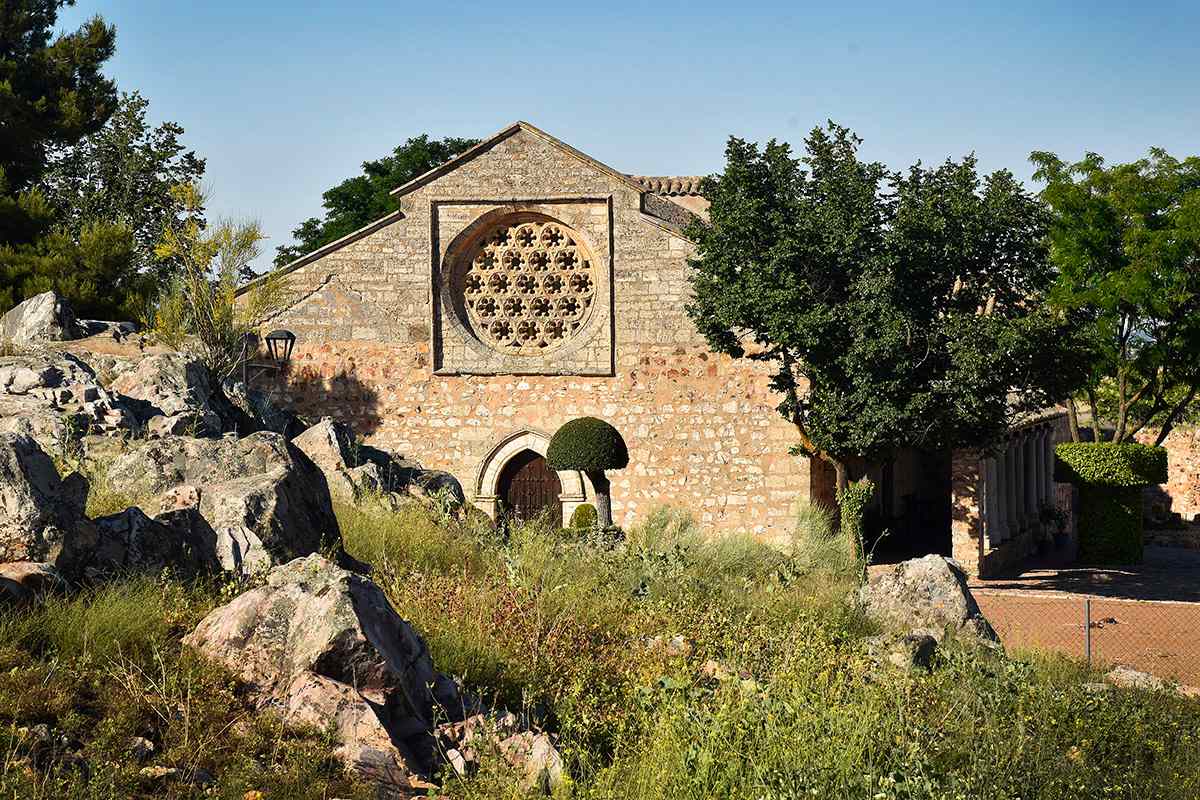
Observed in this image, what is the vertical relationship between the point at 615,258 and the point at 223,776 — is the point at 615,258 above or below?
above

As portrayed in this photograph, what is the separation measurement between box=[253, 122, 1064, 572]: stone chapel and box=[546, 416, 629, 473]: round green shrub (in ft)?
4.70

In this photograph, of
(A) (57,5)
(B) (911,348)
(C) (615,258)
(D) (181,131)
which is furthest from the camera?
(D) (181,131)

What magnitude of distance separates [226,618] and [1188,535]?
84.5ft

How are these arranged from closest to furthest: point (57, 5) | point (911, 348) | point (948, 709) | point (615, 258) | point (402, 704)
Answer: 1. point (402, 704)
2. point (948, 709)
3. point (911, 348)
4. point (615, 258)
5. point (57, 5)

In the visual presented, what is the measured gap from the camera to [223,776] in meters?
3.96

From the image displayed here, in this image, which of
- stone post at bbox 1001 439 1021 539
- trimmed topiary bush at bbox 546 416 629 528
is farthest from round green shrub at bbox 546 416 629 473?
stone post at bbox 1001 439 1021 539

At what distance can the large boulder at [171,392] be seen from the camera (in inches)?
355

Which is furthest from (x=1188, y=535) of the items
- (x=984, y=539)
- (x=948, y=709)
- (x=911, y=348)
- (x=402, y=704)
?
(x=402, y=704)

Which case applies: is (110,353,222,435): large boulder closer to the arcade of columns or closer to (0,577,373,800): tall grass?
(0,577,373,800): tall grass

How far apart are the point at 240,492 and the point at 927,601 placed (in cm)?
491

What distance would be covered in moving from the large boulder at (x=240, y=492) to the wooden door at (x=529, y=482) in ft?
37.7

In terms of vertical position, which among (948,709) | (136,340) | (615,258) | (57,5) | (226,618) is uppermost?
(57,5)

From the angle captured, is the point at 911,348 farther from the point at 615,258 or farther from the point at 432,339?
the point at 432,339

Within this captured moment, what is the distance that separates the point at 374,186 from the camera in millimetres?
35781
